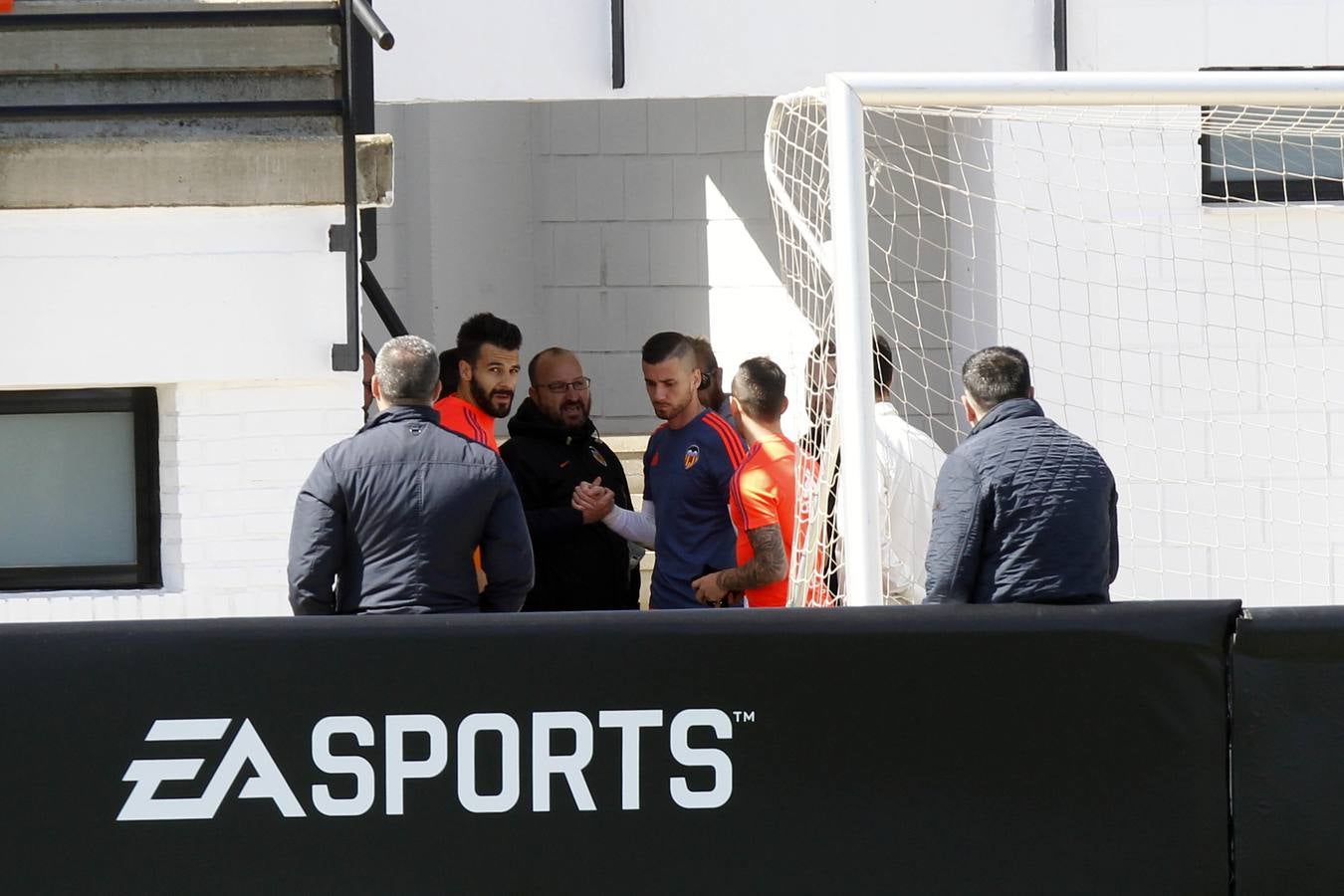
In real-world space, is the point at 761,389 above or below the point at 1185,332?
below

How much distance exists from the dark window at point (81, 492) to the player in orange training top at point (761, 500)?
2242 millimetres


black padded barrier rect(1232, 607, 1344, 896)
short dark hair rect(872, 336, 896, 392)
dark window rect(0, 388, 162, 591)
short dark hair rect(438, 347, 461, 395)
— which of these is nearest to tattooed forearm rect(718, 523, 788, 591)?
short dark hair rect(872, 336, 896, 392)

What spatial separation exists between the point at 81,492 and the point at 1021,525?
12.1 ft

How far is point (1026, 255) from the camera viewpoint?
6734 millimetres

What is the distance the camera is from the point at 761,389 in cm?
507

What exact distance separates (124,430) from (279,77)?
146cm

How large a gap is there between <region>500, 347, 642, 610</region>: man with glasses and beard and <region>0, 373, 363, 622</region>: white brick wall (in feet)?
2.32

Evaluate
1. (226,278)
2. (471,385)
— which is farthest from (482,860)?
(226,278)

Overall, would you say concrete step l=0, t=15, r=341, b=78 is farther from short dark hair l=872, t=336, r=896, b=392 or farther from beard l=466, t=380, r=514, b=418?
short dark hair l=872, t=336, r=896, b=392

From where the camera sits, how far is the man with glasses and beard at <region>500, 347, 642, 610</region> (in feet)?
17.8

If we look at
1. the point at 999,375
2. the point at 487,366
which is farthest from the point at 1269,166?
the point at 487,366

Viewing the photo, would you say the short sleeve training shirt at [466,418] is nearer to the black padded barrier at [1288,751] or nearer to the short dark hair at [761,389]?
the short dark hair at [761,389]

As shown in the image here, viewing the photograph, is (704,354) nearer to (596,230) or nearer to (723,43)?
(723,43)

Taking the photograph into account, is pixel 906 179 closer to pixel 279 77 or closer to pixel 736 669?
pixel 279 77
